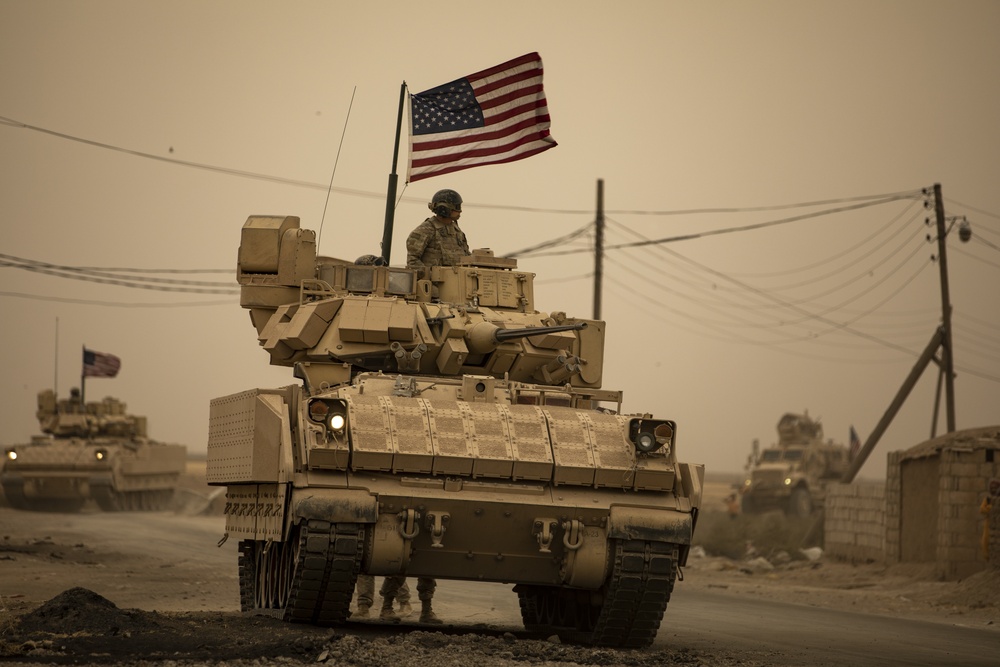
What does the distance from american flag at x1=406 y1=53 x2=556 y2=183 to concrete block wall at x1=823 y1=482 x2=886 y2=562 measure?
11.8 metres

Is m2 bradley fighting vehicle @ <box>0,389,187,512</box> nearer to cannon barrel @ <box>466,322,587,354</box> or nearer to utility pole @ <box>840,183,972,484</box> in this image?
utility pole @ <box>840,183,972,484</box>

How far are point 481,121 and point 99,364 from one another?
1169 inches

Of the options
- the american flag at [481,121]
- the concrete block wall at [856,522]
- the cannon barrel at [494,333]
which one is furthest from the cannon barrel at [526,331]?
the concrete block wall at [856,522]

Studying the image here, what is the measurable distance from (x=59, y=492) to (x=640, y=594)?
31.7m

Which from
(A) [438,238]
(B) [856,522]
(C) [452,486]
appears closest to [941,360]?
(B) [856,522]

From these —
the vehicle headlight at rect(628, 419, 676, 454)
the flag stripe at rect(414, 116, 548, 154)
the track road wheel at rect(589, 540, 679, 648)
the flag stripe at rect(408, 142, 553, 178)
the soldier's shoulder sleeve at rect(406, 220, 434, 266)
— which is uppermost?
the flag stripe at rect(414, 116, 548, 154)

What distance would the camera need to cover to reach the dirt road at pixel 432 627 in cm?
1134

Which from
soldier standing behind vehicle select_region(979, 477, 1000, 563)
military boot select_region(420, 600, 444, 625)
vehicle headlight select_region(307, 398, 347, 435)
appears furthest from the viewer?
soldier standing behind vehicle select_region(979, 477, 1000, 563)

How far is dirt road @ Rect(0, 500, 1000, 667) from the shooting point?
11.3 metres

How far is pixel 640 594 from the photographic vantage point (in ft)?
42.5

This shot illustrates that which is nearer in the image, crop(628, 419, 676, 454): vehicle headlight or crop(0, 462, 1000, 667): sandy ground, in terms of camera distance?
crop(0, 462, 1000, 667): sandy ground

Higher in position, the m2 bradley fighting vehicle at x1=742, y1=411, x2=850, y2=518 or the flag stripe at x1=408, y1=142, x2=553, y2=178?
the flag stripe at x1=408, y1=142, x2=553, y2=178

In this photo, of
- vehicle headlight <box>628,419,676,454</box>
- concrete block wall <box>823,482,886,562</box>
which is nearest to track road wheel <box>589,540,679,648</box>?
vehicle headlight <box>628,419,676,454</box>

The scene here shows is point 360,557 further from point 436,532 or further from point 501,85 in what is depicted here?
point 501,85
